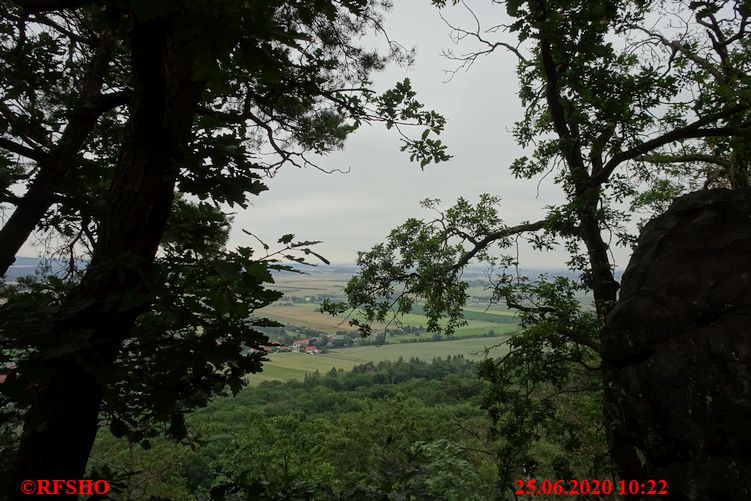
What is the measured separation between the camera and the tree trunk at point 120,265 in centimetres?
157

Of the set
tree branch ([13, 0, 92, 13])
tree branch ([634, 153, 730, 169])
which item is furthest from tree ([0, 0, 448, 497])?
tree branch ([634, 153, 730, 169])

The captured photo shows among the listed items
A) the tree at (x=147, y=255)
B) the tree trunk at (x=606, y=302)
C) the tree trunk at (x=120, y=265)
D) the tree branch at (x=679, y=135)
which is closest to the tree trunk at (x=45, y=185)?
the tree at (x=147, y=255)

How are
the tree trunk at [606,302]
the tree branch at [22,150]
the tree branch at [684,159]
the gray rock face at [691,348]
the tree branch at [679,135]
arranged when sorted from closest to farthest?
1. the tree branch at [22,150]
2. the gray rock face at [691,348]
3. the tree branch at [679,135]
4. the tree trunk at [606,302]
5. the tree branch at [684,159]

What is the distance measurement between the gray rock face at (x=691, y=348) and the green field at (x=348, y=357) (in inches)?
1626

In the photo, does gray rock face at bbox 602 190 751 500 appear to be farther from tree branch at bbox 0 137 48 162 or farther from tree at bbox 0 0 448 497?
tree branch at bbox 0 137 48 162

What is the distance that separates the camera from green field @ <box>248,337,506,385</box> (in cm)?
4536

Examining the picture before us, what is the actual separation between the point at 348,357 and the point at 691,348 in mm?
56810

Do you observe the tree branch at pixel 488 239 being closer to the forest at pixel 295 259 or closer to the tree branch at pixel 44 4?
the forest at pixel 295 259

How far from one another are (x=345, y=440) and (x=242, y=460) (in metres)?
4.00

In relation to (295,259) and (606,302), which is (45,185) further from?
(606,302)

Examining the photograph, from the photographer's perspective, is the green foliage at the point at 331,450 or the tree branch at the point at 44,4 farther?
the green foliage at the point at 331,450

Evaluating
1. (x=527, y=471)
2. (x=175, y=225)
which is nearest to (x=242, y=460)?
(x=527, y=471)

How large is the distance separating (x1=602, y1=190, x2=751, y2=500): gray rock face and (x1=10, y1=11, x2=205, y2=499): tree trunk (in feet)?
13.3

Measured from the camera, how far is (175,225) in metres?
2.40
